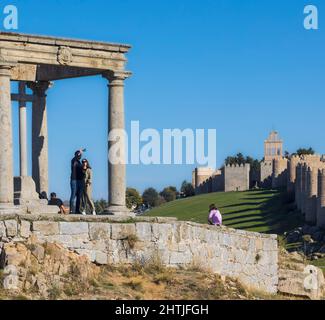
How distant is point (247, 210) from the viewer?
136875mm

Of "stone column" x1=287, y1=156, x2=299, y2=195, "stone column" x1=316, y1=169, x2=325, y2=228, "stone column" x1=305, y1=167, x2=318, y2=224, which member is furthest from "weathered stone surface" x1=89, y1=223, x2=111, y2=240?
"stone column" x1=287, y1=156, x2=299, y2=195

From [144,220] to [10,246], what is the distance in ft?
15.3

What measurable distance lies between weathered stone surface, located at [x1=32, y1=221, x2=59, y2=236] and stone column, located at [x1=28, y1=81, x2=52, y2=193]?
669cm

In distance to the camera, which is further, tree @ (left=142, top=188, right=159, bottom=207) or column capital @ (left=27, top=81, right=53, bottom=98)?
tree @ (left=142, top=188, right=159, bottom=207)

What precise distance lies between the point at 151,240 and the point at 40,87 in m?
7.41

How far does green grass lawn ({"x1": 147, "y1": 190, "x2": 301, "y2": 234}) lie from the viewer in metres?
121

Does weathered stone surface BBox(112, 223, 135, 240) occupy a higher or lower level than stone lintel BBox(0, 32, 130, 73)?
lower

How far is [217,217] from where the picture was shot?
134 feet

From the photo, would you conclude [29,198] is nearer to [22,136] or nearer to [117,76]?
[22,136]

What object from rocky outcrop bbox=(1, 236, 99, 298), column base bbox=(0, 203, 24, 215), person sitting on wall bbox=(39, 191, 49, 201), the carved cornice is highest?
the carved cornice

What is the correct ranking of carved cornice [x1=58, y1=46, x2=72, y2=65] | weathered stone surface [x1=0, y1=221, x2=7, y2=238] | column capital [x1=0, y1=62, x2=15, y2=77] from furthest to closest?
carved cornice [x1=58, y1=46, x2=72, y2=65]
column capital [x1=0, y1=62, x2=15, y2=77]
weathered stone surface [x1=0, y1=221, x2=7, y2=238]

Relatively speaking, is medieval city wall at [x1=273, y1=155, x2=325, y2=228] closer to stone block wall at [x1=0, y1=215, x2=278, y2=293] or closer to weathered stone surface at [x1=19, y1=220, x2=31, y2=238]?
stone block wall at [x1=0, y1=215, x2=278, y2=293]

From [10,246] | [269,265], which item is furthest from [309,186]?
[10,246]

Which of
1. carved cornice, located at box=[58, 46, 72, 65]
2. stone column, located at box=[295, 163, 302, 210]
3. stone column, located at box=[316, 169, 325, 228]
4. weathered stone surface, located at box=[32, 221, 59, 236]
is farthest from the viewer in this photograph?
stone column, located at box=[295, 163, 302, 210]
